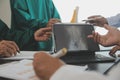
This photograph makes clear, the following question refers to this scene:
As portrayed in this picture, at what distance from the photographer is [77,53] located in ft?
2.98

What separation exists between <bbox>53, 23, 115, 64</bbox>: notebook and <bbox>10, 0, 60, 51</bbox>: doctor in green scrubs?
0.57m

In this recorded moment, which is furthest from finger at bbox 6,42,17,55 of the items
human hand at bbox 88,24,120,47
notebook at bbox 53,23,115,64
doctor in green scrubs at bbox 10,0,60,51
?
doctor in green scrubs at bbox 10,0,60,51

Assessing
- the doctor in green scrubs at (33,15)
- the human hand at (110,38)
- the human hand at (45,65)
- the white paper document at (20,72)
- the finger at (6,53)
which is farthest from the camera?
the doctor in green scrubs at (33,15)

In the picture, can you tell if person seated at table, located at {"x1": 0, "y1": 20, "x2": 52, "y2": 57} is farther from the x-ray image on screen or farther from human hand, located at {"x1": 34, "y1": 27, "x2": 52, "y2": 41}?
the x-ray image on screen

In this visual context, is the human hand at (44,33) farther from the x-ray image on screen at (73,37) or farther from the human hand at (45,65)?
the human hand at (45,65)

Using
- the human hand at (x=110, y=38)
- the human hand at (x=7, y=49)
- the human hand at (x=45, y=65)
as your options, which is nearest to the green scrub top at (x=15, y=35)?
the human hand at (x=7, y=49)

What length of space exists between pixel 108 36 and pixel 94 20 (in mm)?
328

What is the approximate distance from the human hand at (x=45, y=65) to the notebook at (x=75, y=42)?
38 centimetres

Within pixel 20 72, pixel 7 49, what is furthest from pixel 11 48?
pixel 20 72

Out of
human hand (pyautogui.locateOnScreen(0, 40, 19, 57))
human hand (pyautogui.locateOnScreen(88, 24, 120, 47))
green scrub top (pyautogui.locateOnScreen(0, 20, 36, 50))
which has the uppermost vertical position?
human hand (pyautogui.locateOnScreen(88, 24, 120, 47))

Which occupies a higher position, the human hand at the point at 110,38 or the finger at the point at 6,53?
the human hand at the point at 110,38

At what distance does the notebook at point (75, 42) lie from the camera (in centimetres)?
89

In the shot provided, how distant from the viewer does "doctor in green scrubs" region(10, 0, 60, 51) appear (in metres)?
1.54

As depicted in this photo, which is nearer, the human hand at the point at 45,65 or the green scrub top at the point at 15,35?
the human hand at the point at 45,65
